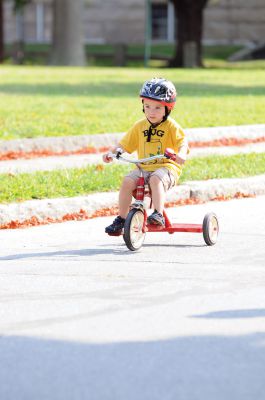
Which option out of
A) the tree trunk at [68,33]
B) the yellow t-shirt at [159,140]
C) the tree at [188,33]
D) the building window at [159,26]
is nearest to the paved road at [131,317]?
the yellow t-shirt at [159,140]

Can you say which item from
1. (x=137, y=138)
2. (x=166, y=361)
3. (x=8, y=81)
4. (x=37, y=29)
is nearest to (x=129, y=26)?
(x=37, y=29)

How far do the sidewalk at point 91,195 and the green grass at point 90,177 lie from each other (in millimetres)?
284

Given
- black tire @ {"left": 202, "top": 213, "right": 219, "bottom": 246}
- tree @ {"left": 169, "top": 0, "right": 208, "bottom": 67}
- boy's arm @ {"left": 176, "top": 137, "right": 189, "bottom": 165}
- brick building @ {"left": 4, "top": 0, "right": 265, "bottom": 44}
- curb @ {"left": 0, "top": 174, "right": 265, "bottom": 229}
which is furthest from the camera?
brick building @ {"left": 4, "top": 0, "right": 265, "bottom": 44}

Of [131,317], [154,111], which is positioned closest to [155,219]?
[154,111]

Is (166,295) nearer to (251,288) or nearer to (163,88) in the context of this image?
(251,288)

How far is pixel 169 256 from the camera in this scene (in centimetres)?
898

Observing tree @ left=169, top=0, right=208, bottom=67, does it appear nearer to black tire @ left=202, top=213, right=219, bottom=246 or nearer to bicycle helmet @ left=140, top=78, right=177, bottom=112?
Answer: black tire @ left=202, top=213, right=219, bottom=246

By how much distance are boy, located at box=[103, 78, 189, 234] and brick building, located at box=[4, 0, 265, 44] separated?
48739 mm

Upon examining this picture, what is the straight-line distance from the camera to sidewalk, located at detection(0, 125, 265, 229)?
426 inches

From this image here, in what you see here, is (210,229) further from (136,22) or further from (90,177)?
(136,22)

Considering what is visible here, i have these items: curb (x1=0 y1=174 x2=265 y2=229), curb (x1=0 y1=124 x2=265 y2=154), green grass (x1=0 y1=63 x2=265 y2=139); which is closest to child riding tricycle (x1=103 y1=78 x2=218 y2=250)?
curb (x1=0 y1=174 x2=265 y2=229)

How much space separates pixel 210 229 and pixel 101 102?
46.4ft

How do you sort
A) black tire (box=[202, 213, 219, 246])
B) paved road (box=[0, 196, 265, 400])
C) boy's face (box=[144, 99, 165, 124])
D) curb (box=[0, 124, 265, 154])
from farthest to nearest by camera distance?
curb (box=[0, 124, 265, 154]), black tire (box=[202, 213, 219, 246]), boy's face (box=[144, 99, 165, 124]), paved road (box=[0, 196, 265, 400])

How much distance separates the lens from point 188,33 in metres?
47.0
